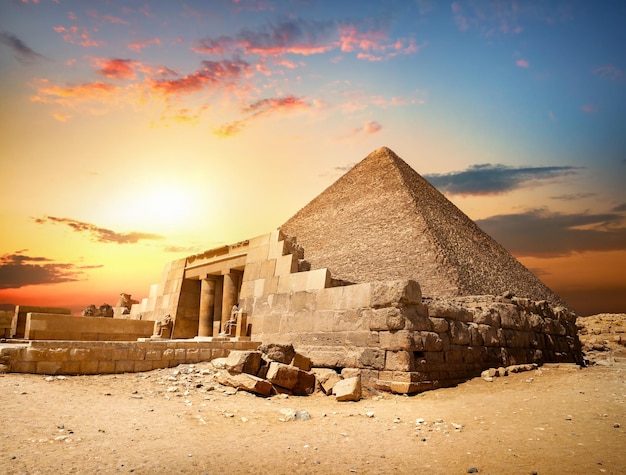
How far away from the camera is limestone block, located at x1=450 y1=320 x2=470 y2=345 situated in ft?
27.9

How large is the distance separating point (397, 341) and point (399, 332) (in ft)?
0.46

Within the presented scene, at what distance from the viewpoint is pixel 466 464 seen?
4207mm

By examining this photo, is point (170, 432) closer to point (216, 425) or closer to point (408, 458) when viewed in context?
point (216, 425)

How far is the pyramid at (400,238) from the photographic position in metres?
43.0

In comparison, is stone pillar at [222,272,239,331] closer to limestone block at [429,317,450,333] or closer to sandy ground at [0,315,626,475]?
sandy ground at [0,315,626,475]

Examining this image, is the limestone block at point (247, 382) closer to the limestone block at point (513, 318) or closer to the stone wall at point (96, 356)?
the stone wall at point (96, 356)

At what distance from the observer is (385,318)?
7.79m

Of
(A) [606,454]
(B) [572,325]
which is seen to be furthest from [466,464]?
(B) [572,325]

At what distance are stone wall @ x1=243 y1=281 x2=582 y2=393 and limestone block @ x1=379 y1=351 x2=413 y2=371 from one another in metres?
0.01

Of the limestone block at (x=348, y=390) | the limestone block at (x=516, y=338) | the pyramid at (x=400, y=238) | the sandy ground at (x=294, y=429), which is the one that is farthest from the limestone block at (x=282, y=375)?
the pyramid at (x=400, y=238)

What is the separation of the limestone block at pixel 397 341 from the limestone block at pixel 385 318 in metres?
0.09

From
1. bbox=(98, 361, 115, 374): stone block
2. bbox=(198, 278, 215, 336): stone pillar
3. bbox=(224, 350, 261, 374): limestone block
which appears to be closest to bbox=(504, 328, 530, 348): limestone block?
bbox=(224, 350, 261, 374): limestone block

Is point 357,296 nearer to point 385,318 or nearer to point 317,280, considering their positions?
point 385,318

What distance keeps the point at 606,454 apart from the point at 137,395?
5304 millimetres
